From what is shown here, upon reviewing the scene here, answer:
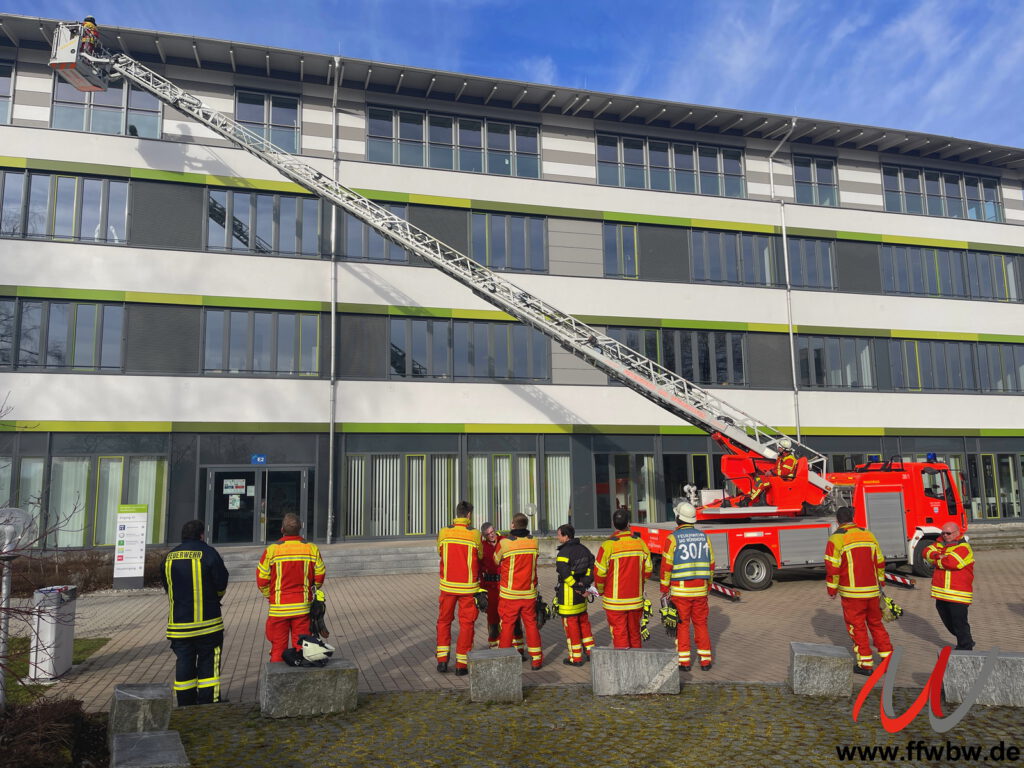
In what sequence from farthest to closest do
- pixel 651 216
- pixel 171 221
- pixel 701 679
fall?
pixel 651 216, pixel 171 221, pixel 701 679

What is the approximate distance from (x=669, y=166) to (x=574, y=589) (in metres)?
20.3

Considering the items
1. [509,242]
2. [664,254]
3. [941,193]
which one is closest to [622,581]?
[509,242]

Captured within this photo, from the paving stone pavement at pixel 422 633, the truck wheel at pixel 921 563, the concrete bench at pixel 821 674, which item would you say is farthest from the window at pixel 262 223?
the concrete bench at pixel 821 674

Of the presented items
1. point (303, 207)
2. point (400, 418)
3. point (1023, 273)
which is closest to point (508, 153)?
point (303, 207)

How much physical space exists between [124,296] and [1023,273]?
31237 mm

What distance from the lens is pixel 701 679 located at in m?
7.99

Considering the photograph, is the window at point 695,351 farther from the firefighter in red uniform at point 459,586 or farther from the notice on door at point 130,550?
the firefighter in red uniform at point 459,586

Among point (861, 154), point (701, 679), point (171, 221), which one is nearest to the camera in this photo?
point (701, 679)

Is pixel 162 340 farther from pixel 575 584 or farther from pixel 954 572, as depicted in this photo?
pixel 954 572

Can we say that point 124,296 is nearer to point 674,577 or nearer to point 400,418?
point 400,418

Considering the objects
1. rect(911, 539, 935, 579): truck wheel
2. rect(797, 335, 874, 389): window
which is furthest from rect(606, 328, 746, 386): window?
rect(911, 539, 935, 579): truck wheel

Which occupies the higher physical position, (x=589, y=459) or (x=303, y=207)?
(x=303, y=207)

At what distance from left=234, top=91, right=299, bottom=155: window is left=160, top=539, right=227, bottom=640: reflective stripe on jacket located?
1772 centimetres

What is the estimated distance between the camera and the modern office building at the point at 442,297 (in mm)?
19875
